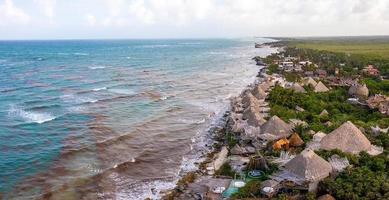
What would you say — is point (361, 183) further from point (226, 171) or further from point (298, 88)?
point (298, 88)

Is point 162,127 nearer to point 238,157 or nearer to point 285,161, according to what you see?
point 238,157

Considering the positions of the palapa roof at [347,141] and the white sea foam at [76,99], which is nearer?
the palapa roof at [347,141]

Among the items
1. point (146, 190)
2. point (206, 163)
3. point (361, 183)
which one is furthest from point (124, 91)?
point (361, 183)

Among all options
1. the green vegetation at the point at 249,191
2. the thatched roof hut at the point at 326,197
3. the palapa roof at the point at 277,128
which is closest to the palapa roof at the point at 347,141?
the palapa roof at the point at 277,128

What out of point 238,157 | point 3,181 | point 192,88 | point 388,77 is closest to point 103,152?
point 3,181

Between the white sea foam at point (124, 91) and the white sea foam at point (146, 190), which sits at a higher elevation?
the white sea foam at point (124, 91)

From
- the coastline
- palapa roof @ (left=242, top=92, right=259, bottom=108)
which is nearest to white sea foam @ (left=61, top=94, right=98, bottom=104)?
the coastline

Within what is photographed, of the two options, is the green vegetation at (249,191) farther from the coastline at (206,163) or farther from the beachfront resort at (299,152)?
the coastline at (206,163)
